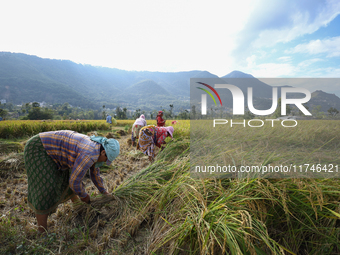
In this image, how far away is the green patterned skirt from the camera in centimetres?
192

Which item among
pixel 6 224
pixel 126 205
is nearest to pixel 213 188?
pixel 126 205

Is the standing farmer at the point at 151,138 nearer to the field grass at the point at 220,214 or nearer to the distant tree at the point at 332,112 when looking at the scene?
the field grass at the point at 220,214

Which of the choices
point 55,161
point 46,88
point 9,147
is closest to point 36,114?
point 9,147

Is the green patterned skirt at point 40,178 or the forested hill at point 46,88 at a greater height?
the forested hill at point 46,88

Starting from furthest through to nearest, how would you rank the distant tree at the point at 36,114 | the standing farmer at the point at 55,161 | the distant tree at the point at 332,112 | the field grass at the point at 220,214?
the distant tree at the point at 36,114 < the distant tree at the point at 332,112 < the standing farmer at the point at 55,161 < the field grass at the point at 220,214

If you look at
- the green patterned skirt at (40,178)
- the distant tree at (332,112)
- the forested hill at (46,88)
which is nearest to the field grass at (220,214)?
the distant tree at (332,112)

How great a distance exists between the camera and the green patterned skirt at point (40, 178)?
6.31 feet

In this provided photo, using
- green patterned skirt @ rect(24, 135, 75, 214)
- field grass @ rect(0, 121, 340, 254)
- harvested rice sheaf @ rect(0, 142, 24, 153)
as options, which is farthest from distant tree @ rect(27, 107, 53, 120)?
green patterned skirt @ rect(24, 135, 75, 214)

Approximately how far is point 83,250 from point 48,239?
413 mm

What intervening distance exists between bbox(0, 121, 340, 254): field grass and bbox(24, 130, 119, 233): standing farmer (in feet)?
0.96

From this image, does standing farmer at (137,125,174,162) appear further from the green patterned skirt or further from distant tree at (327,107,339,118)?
distant tree at (327,107,339,118)

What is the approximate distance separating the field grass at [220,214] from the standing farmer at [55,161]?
29cm

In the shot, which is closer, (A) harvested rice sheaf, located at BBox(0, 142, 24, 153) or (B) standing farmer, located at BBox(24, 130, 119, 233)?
(B) standing farmer, located at BBox(24, 130, 119, 233)

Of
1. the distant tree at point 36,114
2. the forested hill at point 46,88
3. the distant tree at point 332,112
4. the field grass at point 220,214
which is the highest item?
the forested hill at point 46,88
